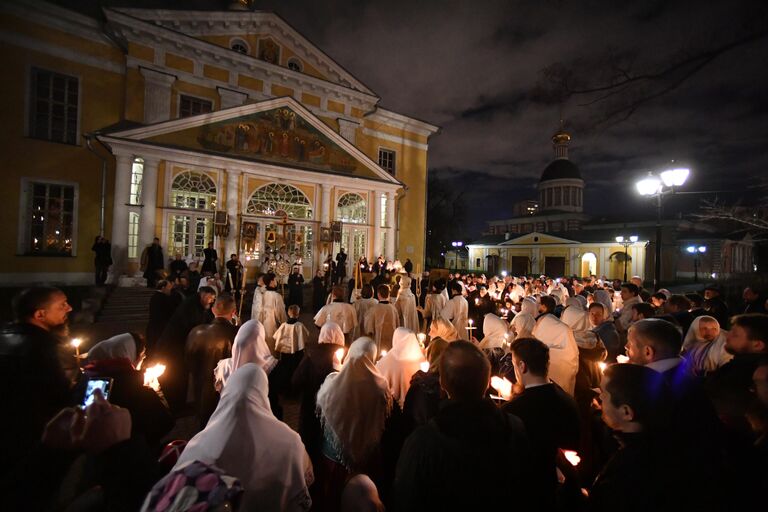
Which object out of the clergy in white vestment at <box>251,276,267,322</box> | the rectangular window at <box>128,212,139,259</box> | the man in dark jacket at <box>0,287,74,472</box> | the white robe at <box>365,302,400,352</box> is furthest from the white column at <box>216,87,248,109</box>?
the man in dark jacket at <box>0,287,74,472</box>

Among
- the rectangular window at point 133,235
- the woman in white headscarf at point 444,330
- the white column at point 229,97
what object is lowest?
the woman in white headscarf at point 444,330

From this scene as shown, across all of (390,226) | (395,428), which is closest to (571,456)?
(395,428)

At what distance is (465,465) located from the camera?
1.68 meters

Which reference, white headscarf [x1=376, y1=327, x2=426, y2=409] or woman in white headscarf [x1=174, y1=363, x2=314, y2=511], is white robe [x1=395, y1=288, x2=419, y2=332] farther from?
woman in white headscarf [x1=174, y1=363, x2=314, y2=511]

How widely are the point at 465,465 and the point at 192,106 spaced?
23.0m

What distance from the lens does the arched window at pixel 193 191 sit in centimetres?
1583

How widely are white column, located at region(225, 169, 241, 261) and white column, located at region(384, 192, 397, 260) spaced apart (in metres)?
8.04

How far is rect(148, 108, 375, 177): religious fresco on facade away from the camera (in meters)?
15.6

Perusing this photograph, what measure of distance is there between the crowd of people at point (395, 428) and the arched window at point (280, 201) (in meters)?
13.9


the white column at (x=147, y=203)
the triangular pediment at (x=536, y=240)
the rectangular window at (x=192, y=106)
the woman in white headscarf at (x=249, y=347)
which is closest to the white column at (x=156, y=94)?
the rectangular window at (x=192, y=106)

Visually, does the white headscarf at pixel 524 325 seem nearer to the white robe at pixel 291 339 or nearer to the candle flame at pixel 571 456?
the candle flame at pixel 571 456

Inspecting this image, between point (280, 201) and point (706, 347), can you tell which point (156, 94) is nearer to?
point (280, 201)

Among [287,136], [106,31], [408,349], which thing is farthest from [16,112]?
[408,349]

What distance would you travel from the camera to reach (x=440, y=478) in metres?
1.68
